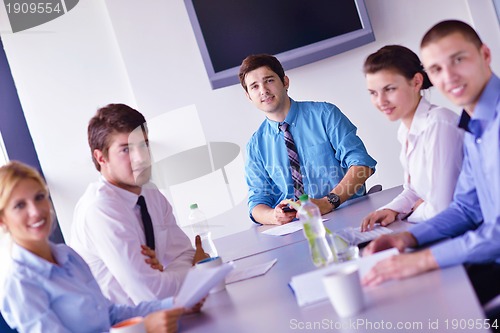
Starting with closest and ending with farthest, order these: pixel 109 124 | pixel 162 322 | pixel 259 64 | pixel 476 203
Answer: pixel 162 322
pixel 476 203
pixel 109 124
pixel 259 64

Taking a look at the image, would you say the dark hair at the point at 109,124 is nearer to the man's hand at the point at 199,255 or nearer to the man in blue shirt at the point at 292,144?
the man's hand at the point at 199,255

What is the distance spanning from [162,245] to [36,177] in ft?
2.34

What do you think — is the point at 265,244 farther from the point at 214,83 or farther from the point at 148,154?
the point at 214,83

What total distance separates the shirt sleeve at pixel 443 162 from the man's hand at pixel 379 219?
0.60ft

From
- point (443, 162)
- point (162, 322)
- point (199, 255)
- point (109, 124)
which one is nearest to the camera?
point (162, 322)

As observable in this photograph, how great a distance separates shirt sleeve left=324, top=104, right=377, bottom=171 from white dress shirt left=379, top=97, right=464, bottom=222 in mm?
955

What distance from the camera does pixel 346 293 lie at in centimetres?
126

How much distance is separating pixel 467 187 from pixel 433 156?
22cm

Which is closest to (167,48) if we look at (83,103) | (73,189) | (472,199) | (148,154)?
(83,103)

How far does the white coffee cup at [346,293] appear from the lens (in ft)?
4.14

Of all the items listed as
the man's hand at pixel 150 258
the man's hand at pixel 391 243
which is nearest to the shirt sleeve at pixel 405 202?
the man's hand at pixel 391 243

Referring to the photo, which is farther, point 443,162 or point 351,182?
point 351,182

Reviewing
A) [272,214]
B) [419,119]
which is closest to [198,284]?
[419,119]

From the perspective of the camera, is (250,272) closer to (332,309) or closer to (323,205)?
(332,309)
